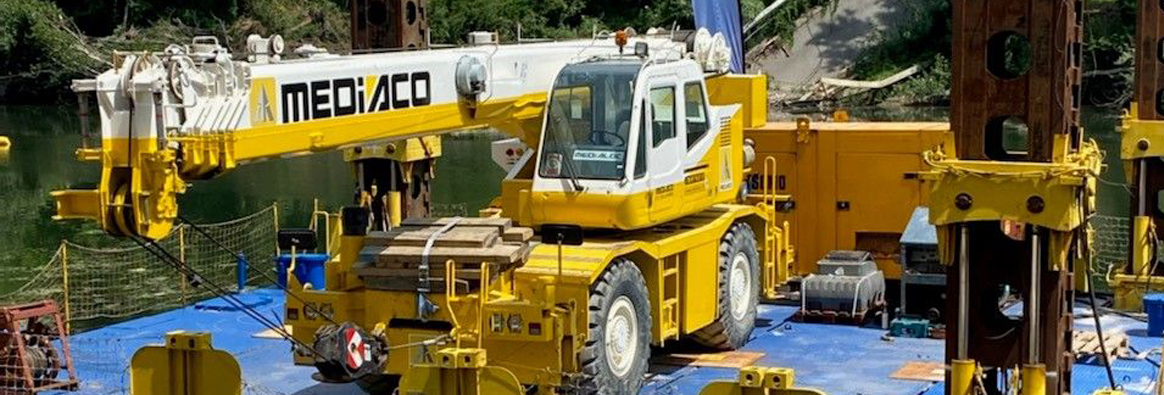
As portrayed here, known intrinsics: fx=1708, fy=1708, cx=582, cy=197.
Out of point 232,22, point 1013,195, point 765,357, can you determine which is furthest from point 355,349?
point 232,22

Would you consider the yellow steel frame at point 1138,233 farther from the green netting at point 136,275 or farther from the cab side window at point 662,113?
the green netting at point 136,275

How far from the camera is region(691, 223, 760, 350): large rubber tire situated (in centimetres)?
1522

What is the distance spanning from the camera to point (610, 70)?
13570 mm

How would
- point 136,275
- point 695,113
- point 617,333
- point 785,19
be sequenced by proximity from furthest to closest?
point 785,19
point 136,275
point 695,113
point 617,333

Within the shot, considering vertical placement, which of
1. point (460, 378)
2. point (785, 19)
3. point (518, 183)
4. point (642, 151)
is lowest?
point (460, 378)

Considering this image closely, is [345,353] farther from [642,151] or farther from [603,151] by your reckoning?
[642,151]

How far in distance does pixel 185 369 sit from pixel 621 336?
3.58m

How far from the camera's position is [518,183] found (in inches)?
559

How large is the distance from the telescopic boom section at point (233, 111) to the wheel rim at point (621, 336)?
71.9 inches

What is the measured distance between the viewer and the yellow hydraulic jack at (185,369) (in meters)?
10.8

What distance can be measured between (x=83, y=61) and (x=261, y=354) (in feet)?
142

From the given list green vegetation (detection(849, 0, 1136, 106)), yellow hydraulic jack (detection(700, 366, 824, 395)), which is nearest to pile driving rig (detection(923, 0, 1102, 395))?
yellow hydraulic jack (detection(700, 366, 824, 395))

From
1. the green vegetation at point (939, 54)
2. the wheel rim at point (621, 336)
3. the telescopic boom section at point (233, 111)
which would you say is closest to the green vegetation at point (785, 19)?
the green vegetation at point (939, 54)

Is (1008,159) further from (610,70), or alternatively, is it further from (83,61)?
(83,61)
